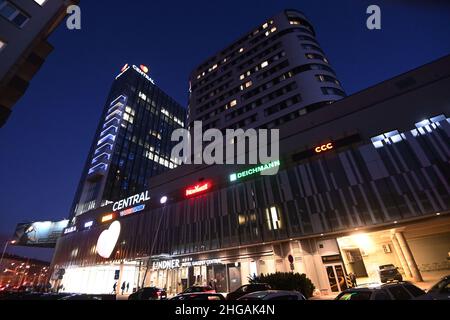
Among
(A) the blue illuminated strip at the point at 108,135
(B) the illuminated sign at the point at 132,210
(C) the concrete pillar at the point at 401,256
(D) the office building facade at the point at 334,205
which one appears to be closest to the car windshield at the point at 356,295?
(D) the office building facade at the point at 334,205

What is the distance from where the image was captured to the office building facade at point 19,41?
15.5m

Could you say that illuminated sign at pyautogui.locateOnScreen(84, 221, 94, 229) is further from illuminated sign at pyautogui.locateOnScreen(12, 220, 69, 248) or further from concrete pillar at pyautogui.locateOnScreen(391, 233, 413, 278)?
concrete pillar at pyautogui.locateOnScreen(391, 233, 413, 278)

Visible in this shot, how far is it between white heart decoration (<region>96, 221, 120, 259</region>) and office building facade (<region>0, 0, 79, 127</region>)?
27.2 metres

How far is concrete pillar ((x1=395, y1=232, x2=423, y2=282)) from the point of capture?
69.0ft

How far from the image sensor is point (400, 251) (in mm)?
23734

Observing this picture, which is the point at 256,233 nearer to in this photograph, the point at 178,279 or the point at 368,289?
the point at 178,279

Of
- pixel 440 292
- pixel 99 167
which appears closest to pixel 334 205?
pixel 440 292

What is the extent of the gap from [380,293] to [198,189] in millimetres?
27883

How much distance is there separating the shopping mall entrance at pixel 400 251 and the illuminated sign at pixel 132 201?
3126 centimetres

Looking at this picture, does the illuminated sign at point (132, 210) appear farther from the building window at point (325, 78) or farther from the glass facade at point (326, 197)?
the building window at point (325, 78)

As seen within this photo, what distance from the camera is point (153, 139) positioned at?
276ft

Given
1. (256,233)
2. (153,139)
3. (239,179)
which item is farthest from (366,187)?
(153,139)

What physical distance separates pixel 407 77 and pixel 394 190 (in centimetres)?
1291

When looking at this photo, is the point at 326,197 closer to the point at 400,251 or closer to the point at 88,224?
the point at 400,251
